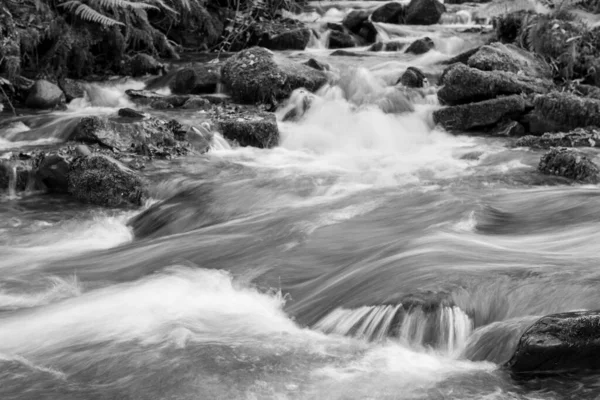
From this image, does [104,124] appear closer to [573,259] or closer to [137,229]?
[137,229]

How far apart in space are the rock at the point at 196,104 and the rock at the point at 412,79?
3329mm

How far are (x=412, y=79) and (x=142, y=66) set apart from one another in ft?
16.5

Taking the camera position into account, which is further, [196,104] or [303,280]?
[196,104]

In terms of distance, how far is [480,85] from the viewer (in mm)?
10914

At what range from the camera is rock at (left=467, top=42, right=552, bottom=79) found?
469 inches

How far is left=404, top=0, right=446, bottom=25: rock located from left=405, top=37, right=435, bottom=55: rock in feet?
12.1

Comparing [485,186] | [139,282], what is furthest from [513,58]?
[139,282]

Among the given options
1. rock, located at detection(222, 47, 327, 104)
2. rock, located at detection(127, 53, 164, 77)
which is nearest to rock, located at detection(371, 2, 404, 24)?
rock, located at detection(222, 47, 327, 104)

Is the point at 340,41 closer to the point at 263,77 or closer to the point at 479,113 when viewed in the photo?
the point at 263,77

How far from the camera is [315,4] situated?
67.5 feet

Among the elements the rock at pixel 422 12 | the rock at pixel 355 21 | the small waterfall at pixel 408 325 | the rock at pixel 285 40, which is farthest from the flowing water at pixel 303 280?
the rock at pixel 422 12

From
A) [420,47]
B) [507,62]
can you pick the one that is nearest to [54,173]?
[507,62]

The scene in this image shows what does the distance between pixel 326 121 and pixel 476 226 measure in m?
5.08

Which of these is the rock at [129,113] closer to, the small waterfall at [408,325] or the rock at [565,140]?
the rock at [565,140]
